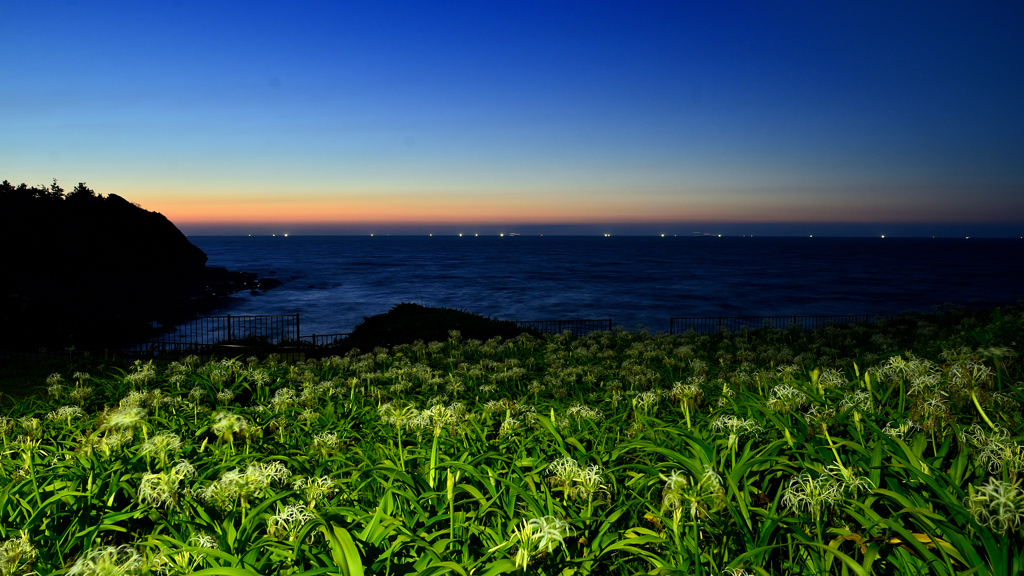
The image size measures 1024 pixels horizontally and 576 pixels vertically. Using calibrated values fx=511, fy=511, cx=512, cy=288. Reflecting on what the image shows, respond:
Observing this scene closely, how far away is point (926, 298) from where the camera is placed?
6091 centimetres

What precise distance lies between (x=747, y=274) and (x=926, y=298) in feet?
103

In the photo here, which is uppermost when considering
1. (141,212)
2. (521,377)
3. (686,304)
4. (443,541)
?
(141,212)

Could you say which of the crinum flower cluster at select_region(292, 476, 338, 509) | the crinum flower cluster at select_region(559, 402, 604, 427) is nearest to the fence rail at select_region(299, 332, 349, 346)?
the crinum flower cluster at select_region(559, 402, 604, 427)

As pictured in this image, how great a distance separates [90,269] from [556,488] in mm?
64638

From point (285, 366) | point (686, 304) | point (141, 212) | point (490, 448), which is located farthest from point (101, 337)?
point (686, 304)

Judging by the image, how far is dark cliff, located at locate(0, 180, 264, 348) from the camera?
3284cm

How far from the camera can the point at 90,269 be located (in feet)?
169

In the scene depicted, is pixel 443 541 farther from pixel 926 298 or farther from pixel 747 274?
pixel 747 274

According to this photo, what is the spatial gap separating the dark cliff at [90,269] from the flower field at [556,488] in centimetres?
2834

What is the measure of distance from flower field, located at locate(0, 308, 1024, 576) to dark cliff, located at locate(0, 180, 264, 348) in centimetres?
2834

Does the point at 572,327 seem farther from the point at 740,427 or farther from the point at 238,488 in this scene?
the point at 238,488

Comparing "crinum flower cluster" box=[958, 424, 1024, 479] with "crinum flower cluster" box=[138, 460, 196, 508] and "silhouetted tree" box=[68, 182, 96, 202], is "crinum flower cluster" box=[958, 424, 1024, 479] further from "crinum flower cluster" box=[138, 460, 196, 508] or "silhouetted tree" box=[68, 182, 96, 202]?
"silhouetted tree" box=[68, 182, 96, 202]

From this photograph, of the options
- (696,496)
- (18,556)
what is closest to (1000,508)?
(696,496)

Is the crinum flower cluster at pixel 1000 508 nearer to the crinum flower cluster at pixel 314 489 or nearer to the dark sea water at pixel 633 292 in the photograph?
the crinum flower cluster at pixel 314 489
